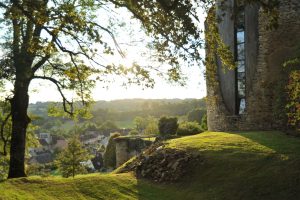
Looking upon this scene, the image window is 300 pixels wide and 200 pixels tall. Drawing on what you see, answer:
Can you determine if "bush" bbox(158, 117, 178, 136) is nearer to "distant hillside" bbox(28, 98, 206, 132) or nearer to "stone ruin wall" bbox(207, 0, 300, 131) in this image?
"stone ruin wall" bbox(207, 0, 300, 131)

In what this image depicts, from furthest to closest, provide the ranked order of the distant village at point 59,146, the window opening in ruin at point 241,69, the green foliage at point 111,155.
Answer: the distant village at point 59,146 < the green foliage at point 111,155 < the window opening in ruin at point 241,69

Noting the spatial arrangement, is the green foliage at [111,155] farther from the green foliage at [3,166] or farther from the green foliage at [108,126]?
the green foliage at [108,126]

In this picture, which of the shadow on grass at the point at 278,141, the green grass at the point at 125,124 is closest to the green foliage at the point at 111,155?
the shadow on grass at the point at 278,141

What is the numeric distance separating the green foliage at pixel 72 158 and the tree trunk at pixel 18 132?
16.4 meters

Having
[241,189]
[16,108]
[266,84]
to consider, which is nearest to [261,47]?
[266,84]

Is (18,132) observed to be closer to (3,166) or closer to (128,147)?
(3,166)

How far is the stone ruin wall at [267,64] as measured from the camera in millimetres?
23094

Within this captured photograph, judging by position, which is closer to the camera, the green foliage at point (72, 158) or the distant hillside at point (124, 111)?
the green foliage at point (72, 158)

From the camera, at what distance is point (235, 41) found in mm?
26031

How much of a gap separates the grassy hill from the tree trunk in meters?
2.91

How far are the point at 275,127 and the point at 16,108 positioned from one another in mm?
13318

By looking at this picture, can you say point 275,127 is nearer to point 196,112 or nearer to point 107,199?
point 107,199

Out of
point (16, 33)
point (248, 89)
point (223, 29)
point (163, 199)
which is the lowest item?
point (163, 199)

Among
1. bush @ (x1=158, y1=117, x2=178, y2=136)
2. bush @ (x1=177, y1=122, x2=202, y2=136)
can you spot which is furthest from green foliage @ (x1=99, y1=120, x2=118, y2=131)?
bush @ (x1=177, y1=122, x2=202, y2=136)
